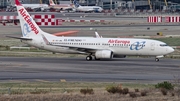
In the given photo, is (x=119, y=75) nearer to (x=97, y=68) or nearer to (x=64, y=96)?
(x=97, y=68)

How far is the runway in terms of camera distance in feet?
149

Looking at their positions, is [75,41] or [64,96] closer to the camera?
[64,96]

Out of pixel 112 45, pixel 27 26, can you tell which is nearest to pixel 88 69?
pixel 112 45

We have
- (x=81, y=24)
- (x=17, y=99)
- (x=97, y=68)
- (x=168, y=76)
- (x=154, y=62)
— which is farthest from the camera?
(x=81, y=24)

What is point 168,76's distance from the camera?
46969 mm

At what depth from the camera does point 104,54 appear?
5966 cm

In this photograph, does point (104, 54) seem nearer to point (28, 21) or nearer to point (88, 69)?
point (88, 69)

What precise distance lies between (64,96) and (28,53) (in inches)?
1408

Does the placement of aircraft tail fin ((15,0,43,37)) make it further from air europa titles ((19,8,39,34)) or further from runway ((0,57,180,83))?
runway ((0,57,180,83))

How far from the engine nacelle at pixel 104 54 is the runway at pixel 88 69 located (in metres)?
0.49

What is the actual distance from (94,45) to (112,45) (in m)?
1.83

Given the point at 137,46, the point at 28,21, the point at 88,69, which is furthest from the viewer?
the point at 28,21

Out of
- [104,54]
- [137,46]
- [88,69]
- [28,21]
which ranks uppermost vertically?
[28,21]

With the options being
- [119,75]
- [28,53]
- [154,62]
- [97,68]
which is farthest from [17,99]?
[28,53]
